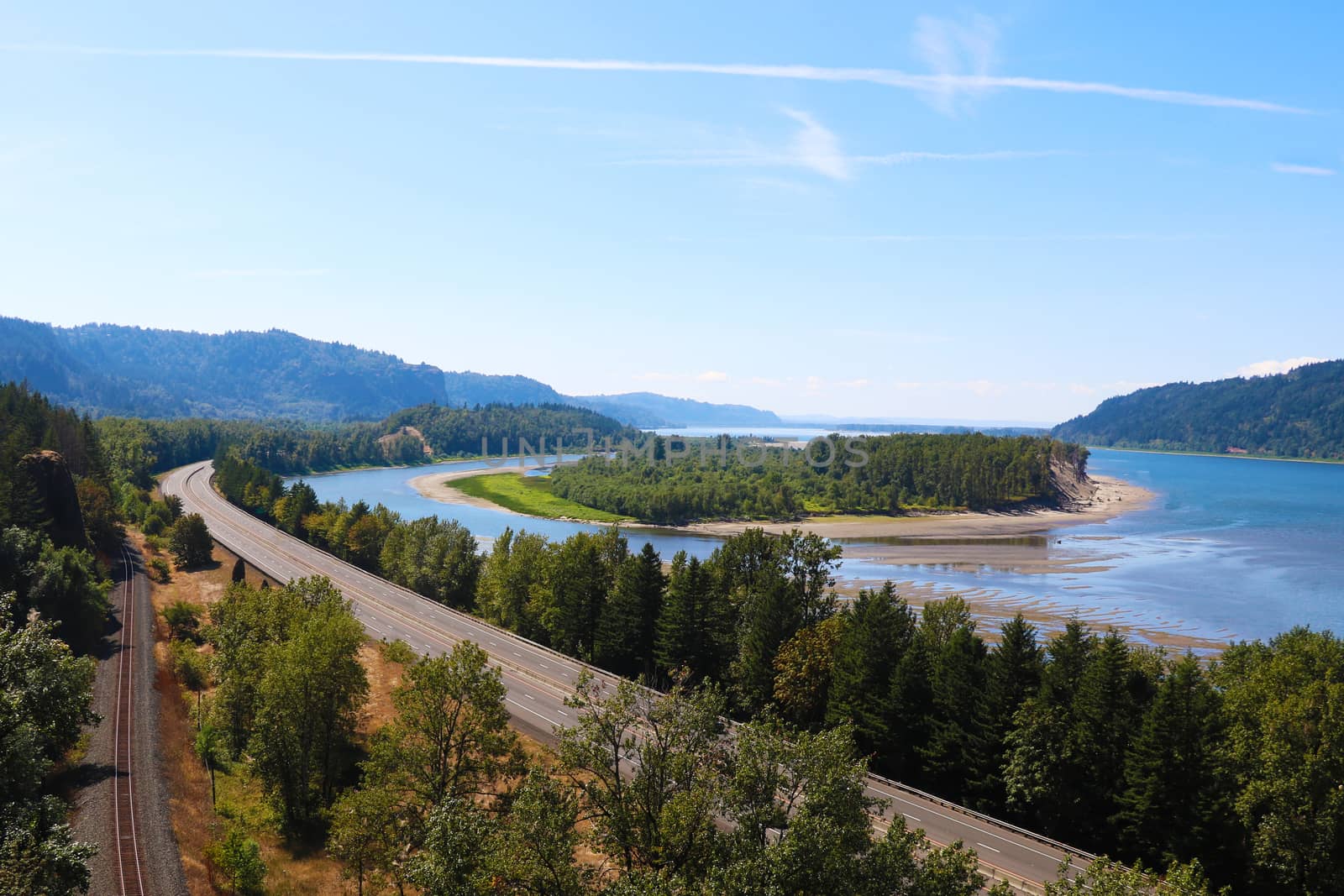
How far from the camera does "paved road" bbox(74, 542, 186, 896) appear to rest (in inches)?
1176

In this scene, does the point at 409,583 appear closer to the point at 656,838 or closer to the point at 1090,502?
the point at 656,838

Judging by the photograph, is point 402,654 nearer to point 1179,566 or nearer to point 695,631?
point 695,631

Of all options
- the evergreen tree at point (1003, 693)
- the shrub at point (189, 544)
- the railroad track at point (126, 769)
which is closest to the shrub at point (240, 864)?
the railroad track at point (126, 769)

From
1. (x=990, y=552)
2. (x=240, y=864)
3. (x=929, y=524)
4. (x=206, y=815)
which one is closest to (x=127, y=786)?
(x=206, y=815)

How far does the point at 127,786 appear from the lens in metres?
37.0

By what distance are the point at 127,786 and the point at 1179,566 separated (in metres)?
131

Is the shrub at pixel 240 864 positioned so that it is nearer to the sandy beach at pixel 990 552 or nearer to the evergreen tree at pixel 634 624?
the evergreen tree at pixel 634 624

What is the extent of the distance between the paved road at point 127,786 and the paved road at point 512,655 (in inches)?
673

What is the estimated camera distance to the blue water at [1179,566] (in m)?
88.5

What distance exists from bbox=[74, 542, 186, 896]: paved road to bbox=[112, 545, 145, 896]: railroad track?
0.04 m

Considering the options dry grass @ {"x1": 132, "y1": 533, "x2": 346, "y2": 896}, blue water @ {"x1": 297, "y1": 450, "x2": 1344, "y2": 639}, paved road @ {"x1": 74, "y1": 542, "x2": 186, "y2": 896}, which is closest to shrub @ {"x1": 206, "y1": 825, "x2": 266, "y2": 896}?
dry grass @ {"x1": 132, "y1": 533, "x2": 346, "y2": 896}

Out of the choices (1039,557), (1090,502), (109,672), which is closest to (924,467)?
(1090,502)

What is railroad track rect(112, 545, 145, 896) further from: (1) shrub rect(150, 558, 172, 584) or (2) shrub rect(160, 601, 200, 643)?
(1) shrub rect(150, 558, 172, 584)

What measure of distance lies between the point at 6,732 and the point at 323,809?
1351 centimetres
